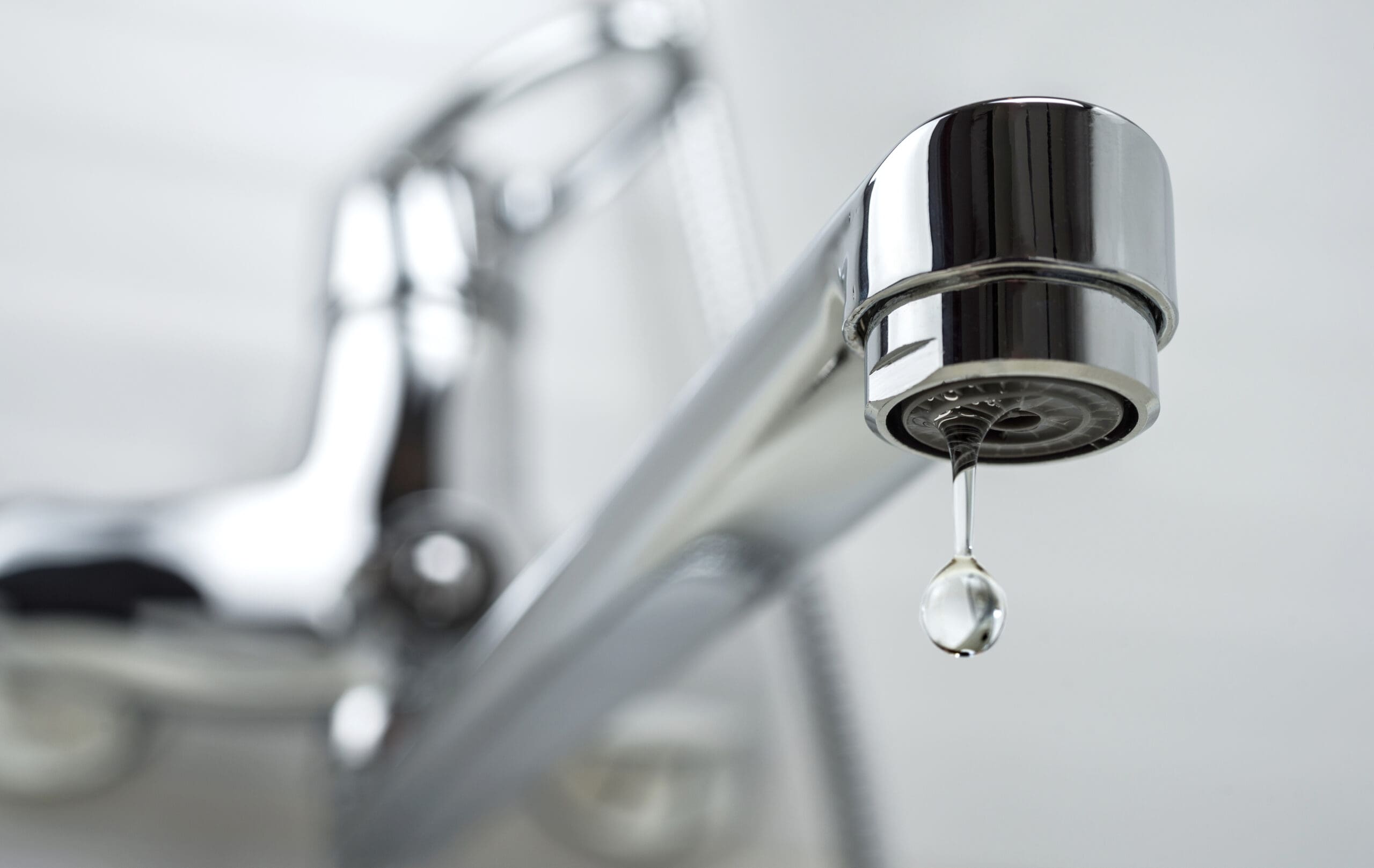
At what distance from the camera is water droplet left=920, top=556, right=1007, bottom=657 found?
0.20m

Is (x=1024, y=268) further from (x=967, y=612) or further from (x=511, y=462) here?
(x=511, y=462)

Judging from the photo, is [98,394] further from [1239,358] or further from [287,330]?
[1239,358]

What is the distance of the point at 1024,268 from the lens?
177 mm

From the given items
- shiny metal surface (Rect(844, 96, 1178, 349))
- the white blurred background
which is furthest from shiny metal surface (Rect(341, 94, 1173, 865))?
the white blurred background

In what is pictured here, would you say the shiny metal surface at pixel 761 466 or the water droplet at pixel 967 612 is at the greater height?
the shiny metal surface at pixel 761 466

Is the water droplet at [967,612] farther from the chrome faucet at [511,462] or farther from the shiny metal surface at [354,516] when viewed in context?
the shiny metal surface at [354,516]

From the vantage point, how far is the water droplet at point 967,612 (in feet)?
0.66

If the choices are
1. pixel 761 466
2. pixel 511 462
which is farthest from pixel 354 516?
pixel 761 466

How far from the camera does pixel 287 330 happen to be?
23.5 inches

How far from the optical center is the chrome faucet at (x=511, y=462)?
180 millimetres

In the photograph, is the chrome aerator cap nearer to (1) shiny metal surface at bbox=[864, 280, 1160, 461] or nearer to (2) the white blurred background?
(1) shiny metal surface at bbox=[864, 280, 1160, 461]

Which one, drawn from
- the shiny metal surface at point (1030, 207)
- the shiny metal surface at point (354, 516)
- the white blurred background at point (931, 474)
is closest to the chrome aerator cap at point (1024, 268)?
the shiny metal surface at point (1030, 207)

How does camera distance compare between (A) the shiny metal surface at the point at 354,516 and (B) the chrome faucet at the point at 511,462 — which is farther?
(A) the shiny metal surface at the point at 354,516

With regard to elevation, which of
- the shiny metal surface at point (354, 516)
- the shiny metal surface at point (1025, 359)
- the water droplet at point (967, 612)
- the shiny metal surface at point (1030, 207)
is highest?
the shiny metal surface at point (354, 516)
